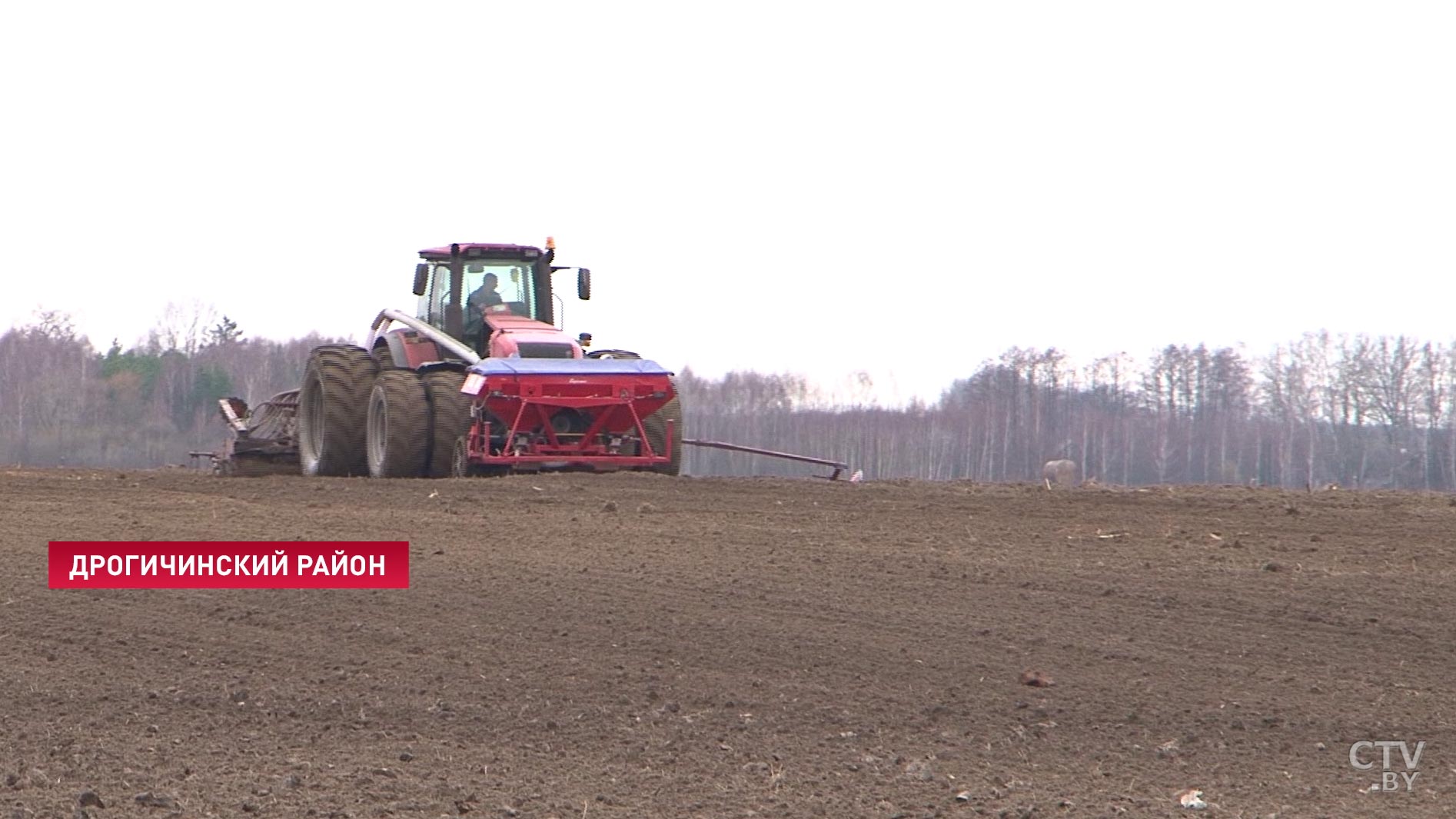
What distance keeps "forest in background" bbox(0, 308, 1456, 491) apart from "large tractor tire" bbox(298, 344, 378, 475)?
1692 cm

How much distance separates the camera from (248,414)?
17.9 metres

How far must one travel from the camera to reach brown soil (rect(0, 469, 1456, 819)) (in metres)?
5.34

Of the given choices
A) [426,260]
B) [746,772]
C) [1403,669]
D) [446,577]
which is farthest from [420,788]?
[426,260]

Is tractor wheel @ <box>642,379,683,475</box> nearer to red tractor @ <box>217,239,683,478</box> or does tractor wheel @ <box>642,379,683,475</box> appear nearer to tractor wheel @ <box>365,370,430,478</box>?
red tractor @ <box>217,239,683,478</box>

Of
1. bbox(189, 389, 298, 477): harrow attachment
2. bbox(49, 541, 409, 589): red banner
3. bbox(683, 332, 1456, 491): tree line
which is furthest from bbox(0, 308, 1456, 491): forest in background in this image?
bbox(49, 541, 409, 589): red banner

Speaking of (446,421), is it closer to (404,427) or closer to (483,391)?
(404,427)

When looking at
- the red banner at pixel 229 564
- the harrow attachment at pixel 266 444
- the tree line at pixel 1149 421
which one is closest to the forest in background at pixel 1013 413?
the tree line at pixel 1149 421

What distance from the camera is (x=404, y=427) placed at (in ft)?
44.6

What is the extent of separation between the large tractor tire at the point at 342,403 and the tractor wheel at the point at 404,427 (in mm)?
759

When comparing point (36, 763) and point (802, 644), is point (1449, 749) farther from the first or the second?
point (36, 763)

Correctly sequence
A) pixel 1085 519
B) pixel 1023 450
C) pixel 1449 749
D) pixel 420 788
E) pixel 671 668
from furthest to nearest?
pixel 1023 450 < pixel 1085 519 < pixel 671 668 < pixel 1449 749 < pixel 420 788

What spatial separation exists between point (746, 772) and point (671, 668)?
123 cm
